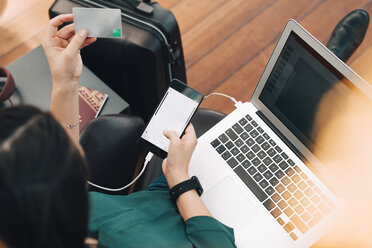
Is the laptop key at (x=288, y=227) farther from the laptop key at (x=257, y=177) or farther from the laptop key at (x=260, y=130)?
the laptop key at (x=260, y=130)

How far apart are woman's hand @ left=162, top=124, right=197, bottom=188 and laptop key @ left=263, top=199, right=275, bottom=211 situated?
22 cm

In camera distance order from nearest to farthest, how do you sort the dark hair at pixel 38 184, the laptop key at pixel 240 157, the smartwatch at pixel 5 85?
the dark hair at pixel 38 184 → the laptop key at pixel 240 157 → the smartwatch at pixel 5 85

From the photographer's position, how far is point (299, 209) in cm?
87

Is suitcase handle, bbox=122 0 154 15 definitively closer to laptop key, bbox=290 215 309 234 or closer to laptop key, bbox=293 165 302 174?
laptop key, bbox=293 165 302 174

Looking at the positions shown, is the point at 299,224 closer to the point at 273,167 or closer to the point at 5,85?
the point at 273,167

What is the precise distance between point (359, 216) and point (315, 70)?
16.0 inches

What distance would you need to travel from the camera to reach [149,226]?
2.57ft

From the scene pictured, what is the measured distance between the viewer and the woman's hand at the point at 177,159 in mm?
847

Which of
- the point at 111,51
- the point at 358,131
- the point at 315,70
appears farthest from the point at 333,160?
the point at 111,51

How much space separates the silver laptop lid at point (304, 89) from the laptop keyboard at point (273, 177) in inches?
2.0

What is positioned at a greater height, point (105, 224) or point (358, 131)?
point (105, 224)

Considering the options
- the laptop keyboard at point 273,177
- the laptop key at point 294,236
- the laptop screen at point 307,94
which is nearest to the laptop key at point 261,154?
the laptop keyboard at point 273,177

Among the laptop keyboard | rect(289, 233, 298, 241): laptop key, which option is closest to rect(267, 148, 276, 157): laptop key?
the laptop keyboard

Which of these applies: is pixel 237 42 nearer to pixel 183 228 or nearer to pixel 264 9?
pixel 264 9
